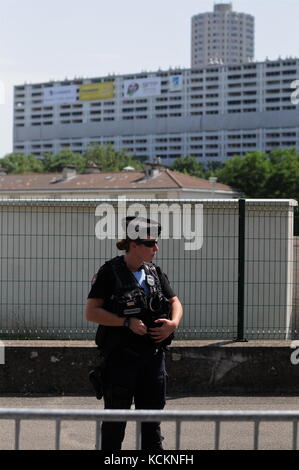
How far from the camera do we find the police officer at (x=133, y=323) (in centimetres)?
457

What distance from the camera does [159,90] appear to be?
182750 millimetres

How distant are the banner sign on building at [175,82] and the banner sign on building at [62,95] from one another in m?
25.4

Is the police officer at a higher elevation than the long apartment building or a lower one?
lower

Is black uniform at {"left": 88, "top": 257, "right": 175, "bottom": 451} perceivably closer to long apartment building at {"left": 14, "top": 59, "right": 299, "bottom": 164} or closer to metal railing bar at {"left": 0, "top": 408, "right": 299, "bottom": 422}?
metal railing bar at {"left": 0, "top": 408, "right": 299, "bottom": 422}

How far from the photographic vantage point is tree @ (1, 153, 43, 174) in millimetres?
123375

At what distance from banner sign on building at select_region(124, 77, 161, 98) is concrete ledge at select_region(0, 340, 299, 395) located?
581ft

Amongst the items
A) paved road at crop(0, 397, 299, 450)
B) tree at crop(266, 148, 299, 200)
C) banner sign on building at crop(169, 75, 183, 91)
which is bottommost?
paved road at crop(0, 397, 299, 450)

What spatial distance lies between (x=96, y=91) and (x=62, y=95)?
10543mm

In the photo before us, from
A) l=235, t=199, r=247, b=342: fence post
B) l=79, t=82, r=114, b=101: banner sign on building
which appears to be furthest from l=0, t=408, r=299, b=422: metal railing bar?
l=79, t=82, r=114, b=101: banner sign on building

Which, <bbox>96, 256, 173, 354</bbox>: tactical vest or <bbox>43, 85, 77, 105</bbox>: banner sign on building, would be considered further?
<bbox>43, 85, 77, 105</bbox>: banner sign on building

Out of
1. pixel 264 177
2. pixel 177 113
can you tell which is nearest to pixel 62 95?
pixel 177 113

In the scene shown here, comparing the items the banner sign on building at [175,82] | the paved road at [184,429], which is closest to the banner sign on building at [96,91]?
the banner sign on building at [175,82]

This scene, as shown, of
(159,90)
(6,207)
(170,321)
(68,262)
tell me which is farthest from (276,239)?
(159,90)
